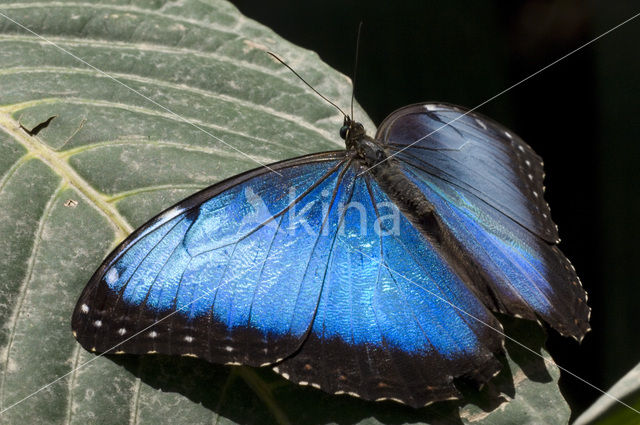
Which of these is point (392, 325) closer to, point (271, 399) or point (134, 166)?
point (271, 399)

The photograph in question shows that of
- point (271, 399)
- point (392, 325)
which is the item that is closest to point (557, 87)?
point (392, 325)

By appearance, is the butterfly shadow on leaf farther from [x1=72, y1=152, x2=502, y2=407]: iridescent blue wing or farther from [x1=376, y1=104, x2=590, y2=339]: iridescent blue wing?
[x1=376, y1=104, x2=590, y2=339]: iridescent blue wing

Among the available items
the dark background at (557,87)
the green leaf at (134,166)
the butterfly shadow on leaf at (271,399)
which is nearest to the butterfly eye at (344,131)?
the green leaf at (134,166)

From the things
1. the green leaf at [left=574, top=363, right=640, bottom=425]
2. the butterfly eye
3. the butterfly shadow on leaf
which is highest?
the butterfly eye

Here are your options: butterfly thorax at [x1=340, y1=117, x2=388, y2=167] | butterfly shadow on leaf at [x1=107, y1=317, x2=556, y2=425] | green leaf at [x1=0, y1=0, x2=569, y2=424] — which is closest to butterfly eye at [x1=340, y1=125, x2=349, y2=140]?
butterfly thorax at [x1=340, y1=117, x2=388, y2=167]

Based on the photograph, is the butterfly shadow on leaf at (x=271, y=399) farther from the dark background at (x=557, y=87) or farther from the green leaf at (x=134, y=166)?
the dark background at (x=557, y=87)

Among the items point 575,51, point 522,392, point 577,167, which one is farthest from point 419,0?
point 522,392

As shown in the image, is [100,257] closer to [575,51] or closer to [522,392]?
[522,392]
